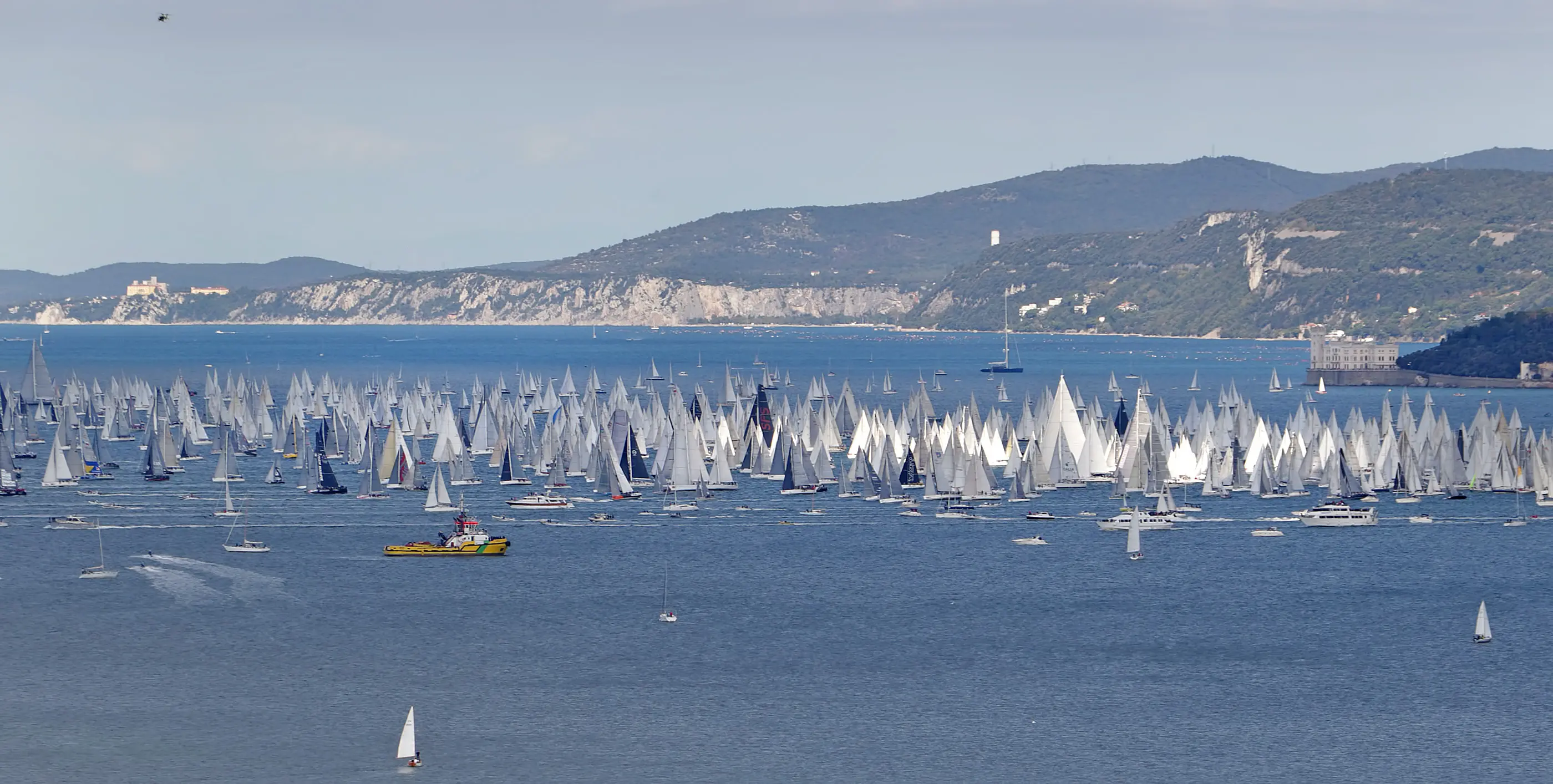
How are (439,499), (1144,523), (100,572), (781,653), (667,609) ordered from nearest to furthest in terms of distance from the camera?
(781,653) < (667,609) < (100,572) < (1144,523) < (439,499)

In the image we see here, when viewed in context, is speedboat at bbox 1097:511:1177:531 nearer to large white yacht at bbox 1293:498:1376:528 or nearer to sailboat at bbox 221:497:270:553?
large white yacht at bbox 1293:498:1376:528

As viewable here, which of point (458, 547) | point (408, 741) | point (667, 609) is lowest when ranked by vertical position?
point (408, 741)

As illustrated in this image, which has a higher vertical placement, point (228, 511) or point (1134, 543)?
point (228, 511)

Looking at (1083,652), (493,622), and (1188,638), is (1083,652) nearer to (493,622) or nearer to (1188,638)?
(1188,638)

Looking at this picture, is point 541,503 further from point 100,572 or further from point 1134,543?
point 1134,543

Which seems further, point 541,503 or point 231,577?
point 541,503

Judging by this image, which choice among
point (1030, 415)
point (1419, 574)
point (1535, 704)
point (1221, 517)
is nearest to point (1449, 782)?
point (1535, 704)

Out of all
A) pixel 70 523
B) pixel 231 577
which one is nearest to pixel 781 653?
pixel 231 577
